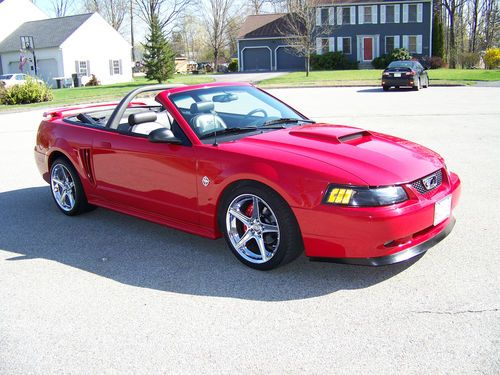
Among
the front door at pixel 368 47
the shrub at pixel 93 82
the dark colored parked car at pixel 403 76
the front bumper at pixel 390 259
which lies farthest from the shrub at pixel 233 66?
the front bumper at pixel 390 259

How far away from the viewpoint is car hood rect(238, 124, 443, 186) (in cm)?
396

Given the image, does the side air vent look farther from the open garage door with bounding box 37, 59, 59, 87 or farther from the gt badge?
the open garage door with bounding box 37, 59, 59, 87

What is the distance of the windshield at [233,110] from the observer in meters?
4.87

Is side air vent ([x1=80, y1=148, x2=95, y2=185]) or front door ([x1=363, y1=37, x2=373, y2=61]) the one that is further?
front door ([x1=363, y1=37, x2=373, y2=61])

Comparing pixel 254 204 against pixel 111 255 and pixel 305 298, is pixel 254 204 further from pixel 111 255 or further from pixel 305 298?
pixel 111 255

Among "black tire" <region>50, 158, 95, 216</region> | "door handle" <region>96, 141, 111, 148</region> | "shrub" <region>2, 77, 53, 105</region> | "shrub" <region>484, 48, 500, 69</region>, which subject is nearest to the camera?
"door handle" <region>96, 141, 111, 148</region>

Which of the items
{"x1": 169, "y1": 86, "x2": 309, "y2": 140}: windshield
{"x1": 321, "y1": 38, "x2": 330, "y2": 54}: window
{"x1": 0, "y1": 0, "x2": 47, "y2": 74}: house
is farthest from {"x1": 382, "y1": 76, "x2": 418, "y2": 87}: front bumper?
{"x1": 0, "y1": 0, "x2": 47, "y2": 74}: house

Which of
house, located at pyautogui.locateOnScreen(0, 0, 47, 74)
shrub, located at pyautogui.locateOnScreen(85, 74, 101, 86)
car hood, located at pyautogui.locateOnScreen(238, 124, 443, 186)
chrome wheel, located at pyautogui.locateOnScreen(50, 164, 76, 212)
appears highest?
house, located at pyautogui.locateOnScreen(0, 0, 47, 74)

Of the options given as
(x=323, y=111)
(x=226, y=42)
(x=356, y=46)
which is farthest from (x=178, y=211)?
(x=226, y=42)

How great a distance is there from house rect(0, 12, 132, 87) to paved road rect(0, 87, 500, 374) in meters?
43.7

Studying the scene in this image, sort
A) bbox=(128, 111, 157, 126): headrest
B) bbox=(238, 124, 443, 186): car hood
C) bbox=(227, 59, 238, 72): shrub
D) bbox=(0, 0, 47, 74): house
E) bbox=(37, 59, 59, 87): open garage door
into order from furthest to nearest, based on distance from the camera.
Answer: bbox=(227, 59, 238, 72): shrub < bbox=(0, 0, 47, 74): house < bbox=(37, 59, 59, 87): open garage door < bbox=(128, 111, 157, 126): headrest < bbox=(238, 124, 443, 186): car hood

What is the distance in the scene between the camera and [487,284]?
13.0ft

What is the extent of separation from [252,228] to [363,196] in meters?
0.98

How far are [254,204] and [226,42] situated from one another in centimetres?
7951
